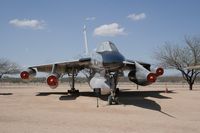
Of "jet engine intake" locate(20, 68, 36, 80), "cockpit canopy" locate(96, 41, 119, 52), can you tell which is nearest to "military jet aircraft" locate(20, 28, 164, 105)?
"cockpit canopy" locate(96, 41, 119, 52)

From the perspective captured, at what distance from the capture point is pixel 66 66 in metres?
25.6

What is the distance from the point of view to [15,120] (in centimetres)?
1212

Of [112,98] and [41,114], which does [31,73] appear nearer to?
[112,98]

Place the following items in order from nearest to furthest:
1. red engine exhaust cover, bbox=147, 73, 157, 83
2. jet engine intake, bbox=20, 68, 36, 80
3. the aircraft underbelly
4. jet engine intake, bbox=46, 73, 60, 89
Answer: the aircraft underbelly → red engine exhaust cover, bbox=147, 73, 157, 83 → jet engine intake, bbox=46, 73, 60, 89 → jet engine intake, bbox=20, 68, 36, 80

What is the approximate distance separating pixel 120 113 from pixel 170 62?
2188 centimetres

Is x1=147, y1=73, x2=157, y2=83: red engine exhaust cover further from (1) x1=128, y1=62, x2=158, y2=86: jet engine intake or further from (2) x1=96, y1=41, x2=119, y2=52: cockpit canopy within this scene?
(2) x1=96, y1=41, x2=119, y2=52: cockpit canopy

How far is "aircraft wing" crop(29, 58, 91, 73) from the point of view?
22.1 m

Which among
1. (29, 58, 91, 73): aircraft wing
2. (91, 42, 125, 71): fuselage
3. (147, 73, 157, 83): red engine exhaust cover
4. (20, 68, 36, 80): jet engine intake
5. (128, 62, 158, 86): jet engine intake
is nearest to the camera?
(91, 42, 125, 71): fuselage

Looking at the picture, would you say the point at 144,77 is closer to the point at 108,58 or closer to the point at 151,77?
the point at 151,77

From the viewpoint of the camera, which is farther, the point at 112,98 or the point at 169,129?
the point at 112,98

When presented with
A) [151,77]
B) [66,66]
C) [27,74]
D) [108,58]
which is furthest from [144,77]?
[27,74]

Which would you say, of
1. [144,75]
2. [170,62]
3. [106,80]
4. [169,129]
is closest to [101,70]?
[106,80]

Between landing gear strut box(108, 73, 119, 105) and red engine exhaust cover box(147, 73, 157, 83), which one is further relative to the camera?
red engine exhaust cover box(147, 73, 157, 83)

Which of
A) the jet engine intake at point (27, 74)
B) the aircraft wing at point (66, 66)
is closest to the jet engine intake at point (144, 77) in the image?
the aircraft wing at point (66, 66)
